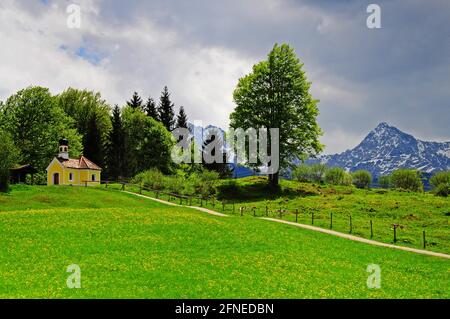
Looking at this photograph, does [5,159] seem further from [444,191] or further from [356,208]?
[444,191]

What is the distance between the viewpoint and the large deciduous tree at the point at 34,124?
82.9 meters

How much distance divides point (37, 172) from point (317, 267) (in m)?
71.2

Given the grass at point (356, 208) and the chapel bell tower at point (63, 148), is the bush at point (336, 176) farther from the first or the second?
the chapel bell tower at point (63, 148)

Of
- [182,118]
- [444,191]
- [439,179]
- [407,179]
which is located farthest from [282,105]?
[407,179]

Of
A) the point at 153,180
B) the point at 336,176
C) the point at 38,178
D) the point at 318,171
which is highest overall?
the point at 318,171

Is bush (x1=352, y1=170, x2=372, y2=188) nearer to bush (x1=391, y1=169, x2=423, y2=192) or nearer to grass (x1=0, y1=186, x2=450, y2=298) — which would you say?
bush (x1=391, y1=169, x2=423, y2=192)

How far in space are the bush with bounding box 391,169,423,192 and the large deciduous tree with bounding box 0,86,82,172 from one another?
12446 centimetres

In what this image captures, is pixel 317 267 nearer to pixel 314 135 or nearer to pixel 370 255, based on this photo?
pixel 370 255

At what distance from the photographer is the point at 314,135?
249 feet

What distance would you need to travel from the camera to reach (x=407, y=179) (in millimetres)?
157625

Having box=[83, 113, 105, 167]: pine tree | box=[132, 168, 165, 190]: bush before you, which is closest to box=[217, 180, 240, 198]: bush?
box=[132, 168, 165, 190]: bush

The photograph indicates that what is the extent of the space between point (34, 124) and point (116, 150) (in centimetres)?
2338

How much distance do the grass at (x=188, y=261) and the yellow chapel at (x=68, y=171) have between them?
3670 centimetres
